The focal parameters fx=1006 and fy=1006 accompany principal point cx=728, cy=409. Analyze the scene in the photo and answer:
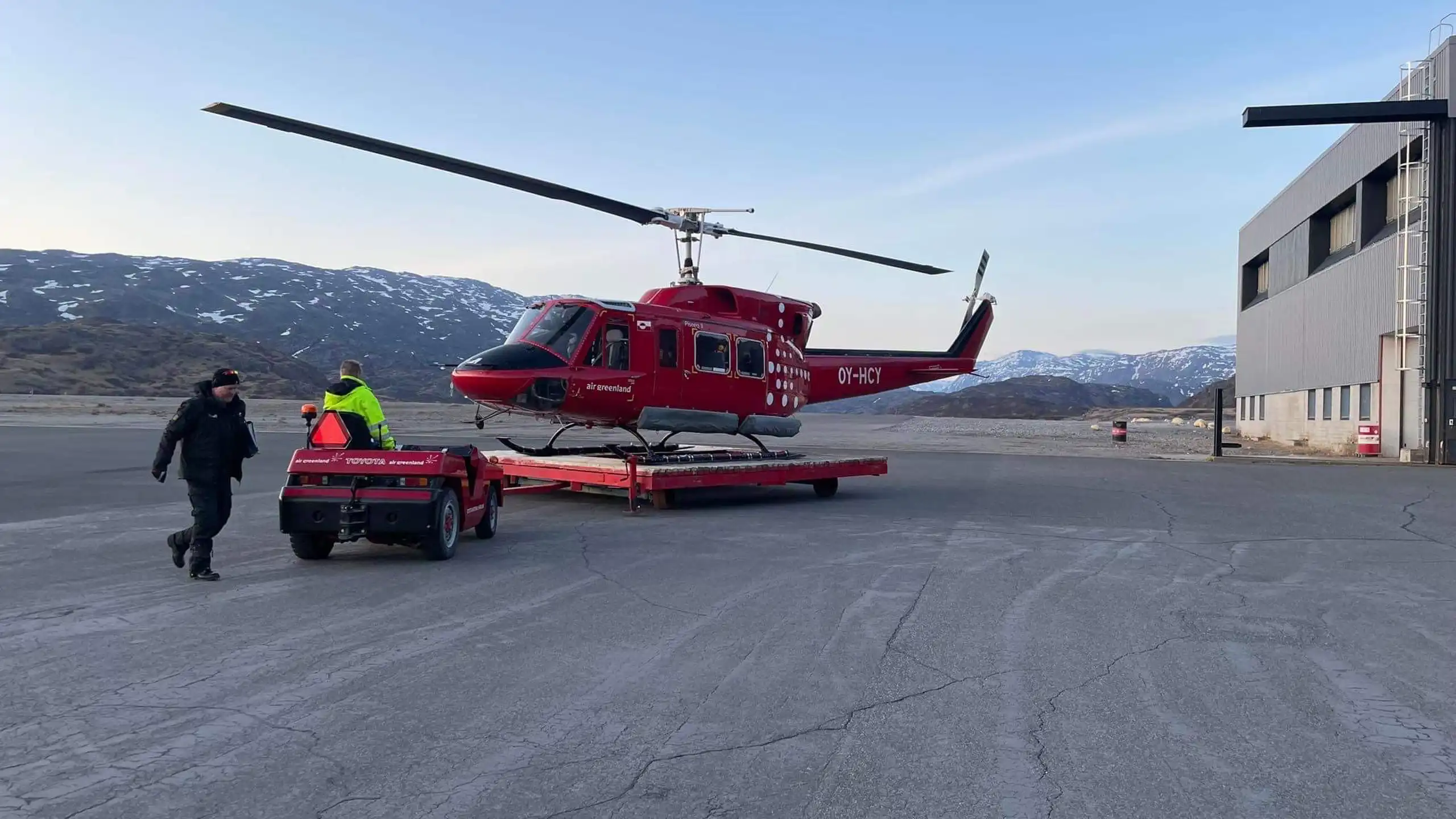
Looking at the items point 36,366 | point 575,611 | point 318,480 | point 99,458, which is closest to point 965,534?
point 575,611

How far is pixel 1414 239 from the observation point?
88.8ft

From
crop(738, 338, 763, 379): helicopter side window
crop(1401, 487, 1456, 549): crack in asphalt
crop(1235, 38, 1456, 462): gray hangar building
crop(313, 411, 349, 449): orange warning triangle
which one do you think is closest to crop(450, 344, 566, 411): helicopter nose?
crop(738, 338, 763, 379): helicopter side window

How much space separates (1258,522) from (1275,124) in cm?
1639

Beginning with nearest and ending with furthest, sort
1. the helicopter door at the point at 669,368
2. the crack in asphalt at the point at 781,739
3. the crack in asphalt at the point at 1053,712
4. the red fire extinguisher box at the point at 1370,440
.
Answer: the crack in asphalt at the point at 781,739 → the crack in asphalt at the point at 1053,712 → the helicopter door at the point at 669,368 → the red fire extinguisher box at the point at 1370,440

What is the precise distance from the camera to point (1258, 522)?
13.6m

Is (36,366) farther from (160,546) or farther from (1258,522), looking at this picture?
(1258,522)

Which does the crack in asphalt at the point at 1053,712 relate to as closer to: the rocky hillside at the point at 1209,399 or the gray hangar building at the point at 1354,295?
the gray hangar building at the point at 1354,295

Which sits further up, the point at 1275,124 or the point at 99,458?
the point at 1275,124

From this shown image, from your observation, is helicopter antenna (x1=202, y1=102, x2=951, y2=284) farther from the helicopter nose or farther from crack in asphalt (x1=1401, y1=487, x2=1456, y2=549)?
crack in asphalt (x1=1401, y1=487, x2=1456, y2=549)

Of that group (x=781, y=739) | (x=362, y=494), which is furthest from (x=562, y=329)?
(x=781, y=739)

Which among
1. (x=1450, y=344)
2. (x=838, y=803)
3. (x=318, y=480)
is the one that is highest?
(x=1450, y=344)

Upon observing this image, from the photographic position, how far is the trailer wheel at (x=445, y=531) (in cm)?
923

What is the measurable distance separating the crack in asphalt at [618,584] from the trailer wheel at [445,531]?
4.09 feet

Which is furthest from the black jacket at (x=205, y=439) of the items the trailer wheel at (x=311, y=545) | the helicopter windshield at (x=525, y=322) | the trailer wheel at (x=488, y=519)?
the helicopter windshield at (x=525, y=322)
